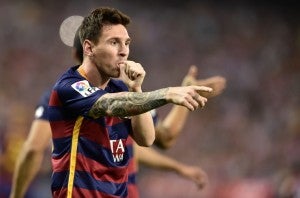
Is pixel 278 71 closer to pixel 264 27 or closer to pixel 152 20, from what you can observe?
pixel 264 27

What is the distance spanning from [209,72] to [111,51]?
9.52 meters

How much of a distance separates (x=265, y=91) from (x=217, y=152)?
1876 mm

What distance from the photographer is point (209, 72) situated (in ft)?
42.4

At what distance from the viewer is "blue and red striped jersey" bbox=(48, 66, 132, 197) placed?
341 cm

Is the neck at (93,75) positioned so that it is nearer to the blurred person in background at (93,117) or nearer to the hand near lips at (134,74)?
the blurred person in background at (93,117)

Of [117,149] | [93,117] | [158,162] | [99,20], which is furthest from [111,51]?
[158,162]

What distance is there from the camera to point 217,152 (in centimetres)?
1180

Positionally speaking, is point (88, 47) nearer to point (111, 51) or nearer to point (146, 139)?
point (111, 51)

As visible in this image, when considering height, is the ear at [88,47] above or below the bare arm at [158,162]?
below

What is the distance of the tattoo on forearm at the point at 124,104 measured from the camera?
3111mm

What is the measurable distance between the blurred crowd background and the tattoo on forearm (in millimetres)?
6727

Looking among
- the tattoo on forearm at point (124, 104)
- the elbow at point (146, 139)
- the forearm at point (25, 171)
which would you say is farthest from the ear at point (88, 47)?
the forearm at point (25, 171)

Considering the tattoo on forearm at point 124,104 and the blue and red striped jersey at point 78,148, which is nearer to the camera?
the tattoo on forearm at point 124,104

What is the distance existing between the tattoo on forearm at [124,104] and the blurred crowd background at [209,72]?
6.73 meters
